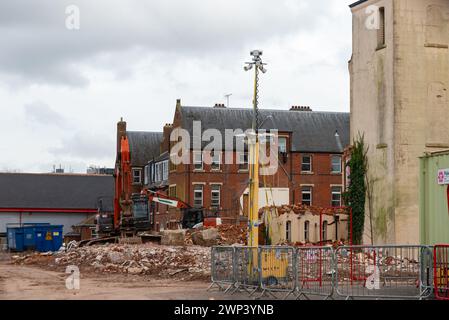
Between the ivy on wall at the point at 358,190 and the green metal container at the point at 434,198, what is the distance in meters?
16.8

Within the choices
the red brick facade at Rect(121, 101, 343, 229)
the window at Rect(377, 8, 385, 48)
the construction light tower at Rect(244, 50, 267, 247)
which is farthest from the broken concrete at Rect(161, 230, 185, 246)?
the red brick facade at Rect(121, 101, 343, 229)

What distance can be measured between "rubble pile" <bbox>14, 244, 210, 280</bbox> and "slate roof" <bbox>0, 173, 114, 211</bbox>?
1839 inches

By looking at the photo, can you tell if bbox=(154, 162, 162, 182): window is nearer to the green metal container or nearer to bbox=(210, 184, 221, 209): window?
bbox=(210, 184, 221, 209): window

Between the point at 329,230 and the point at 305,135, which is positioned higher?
the point at 305,135

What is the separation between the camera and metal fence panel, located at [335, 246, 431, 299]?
20.6 m

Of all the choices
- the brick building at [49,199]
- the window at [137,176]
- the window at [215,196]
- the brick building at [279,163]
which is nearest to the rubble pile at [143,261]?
the brick building at [279,163]

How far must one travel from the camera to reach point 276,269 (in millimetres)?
22828

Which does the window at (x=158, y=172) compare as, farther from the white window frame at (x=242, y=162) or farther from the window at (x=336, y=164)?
the window at (x=336, y=164)

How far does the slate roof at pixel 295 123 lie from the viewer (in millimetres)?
72375
